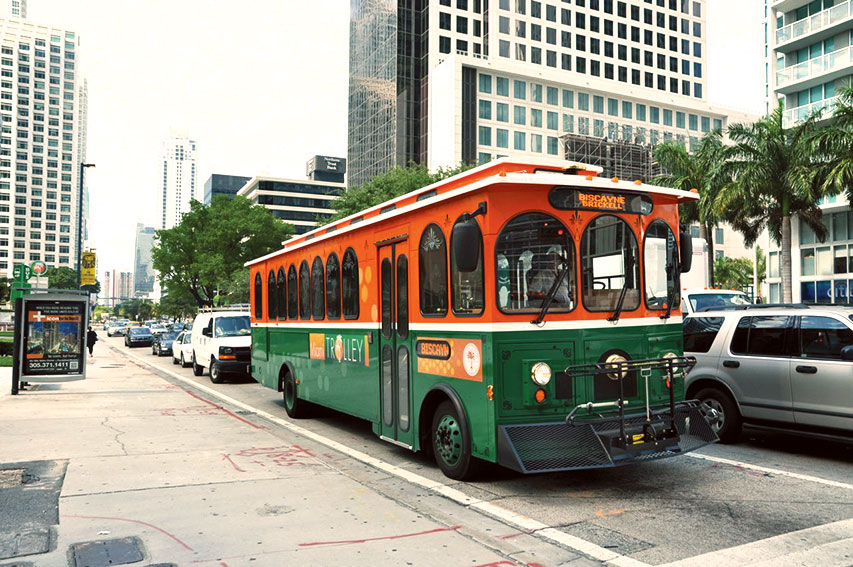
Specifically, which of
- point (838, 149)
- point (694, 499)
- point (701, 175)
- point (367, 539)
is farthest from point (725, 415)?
point (701, 175)

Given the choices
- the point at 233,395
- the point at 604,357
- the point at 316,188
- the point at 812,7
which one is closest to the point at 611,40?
the point at 812,7

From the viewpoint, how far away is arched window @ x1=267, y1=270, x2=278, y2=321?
43.8ft

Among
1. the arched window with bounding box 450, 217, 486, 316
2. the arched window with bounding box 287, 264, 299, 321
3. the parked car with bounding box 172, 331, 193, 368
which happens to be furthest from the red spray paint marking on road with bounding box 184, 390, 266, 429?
the parked car with bounding box 172, 331, 193, 368

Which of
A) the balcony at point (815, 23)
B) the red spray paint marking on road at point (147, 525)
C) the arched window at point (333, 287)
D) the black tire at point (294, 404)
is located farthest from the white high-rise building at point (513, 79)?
the red spray paint marking on road at point (147, 525)

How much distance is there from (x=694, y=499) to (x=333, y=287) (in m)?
5.72

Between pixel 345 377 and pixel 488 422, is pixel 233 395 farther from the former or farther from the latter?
pixel 488 422

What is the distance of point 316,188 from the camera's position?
124000 millimetres

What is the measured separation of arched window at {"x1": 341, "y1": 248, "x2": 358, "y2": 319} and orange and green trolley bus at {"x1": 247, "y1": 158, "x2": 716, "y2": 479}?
1105mm

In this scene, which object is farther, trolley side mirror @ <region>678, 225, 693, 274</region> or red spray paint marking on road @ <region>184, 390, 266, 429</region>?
red spray paint marking on road @ <region>184, 390, 266, 429</region>

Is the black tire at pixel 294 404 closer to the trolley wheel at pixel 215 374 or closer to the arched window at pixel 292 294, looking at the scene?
the arched window at pixel 292 294

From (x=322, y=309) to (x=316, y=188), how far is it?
11591cm

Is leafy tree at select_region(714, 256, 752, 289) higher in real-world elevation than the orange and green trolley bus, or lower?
higher

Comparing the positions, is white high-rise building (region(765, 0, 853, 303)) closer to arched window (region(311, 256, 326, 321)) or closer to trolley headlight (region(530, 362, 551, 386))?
arched window (region(311, 256, 326, 321))

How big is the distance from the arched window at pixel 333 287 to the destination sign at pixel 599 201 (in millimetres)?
4262
